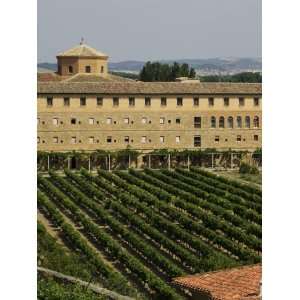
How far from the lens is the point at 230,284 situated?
12.4 ft

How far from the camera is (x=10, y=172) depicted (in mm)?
1384

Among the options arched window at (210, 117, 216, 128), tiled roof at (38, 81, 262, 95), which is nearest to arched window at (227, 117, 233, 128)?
arched window at (210, 117, 216, 128)

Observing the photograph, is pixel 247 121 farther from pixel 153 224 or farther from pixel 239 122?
pixel 153 224

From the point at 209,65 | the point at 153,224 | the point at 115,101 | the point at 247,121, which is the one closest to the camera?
the point at 153,224

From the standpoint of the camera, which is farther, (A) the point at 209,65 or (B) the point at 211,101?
(A) the point at 209,65

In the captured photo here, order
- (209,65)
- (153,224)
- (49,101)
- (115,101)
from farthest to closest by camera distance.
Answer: (209,65) → (115,101) → (49,101) → (153,224)

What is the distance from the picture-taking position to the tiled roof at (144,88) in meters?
21.4

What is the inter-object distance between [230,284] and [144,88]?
18065mm

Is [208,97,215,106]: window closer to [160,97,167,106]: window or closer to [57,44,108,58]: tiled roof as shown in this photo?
[160,97,167,106]: window

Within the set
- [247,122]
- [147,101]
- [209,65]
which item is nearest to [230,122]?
[247,122]

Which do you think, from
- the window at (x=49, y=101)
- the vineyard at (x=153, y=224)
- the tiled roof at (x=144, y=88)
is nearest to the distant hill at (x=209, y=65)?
the tiled roof at (x=144, y=88)

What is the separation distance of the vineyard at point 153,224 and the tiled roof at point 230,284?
267cm
